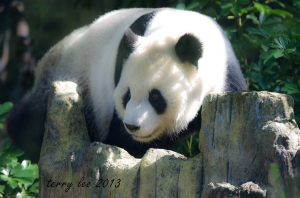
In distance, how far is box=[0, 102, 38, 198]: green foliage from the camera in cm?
342

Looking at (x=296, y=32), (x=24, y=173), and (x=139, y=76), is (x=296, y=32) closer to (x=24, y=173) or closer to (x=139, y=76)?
(x=139, y=76)

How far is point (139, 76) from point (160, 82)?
0.15 m

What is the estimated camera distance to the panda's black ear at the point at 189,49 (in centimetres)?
319

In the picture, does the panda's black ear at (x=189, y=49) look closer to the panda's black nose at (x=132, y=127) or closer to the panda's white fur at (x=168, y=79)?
the panda's white fur at (x=168, y=79)

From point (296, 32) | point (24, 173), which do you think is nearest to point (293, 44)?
point (296, 32)

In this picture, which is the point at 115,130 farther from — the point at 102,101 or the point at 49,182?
the point at 49,182

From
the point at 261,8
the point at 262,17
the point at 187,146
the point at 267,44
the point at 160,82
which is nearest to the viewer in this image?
the point at 160,82

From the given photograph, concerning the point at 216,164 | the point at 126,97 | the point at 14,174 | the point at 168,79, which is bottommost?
the point at 14,174

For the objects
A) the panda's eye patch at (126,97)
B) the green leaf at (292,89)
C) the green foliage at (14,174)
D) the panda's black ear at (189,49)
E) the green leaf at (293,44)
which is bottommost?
the green foliage at (14,174)

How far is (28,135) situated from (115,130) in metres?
1.06

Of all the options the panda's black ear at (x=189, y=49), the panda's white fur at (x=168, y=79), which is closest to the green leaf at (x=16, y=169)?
the panda's white fur at (x=168, y=79)

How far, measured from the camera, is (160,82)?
318 cm

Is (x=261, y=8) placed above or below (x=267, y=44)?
below

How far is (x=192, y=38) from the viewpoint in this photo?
10.4ft
